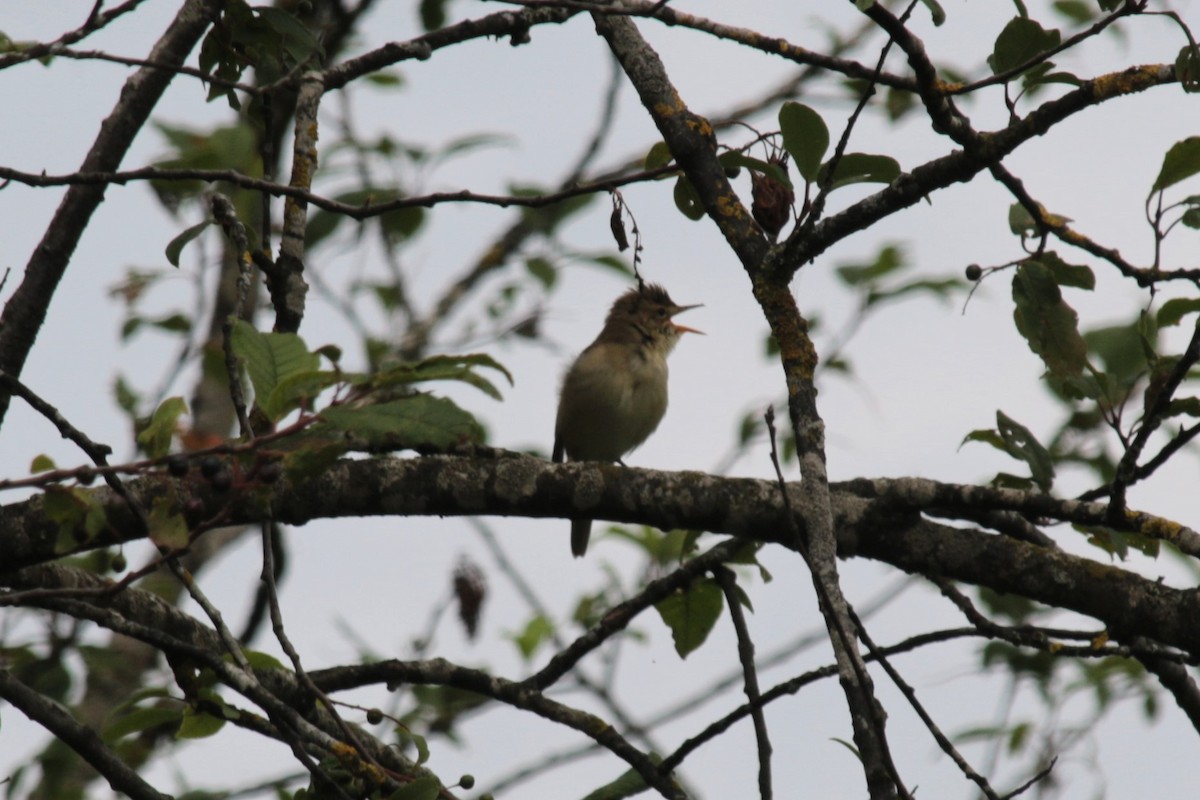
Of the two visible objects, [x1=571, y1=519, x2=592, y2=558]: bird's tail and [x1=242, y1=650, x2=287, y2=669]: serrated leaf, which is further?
[x1=571, y1=519, x2=592, y2=558]: bird's tail

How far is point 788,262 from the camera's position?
301 cm

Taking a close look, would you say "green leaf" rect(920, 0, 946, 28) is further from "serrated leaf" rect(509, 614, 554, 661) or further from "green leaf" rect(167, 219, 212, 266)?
"serrated leaf" rect(509, 614, 554, 661)

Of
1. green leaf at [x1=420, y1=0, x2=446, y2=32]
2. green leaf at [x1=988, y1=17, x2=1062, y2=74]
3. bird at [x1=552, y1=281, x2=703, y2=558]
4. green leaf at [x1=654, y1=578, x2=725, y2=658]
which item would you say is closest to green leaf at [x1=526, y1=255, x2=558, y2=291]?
bird at [x1=552, y1=281, x2=703, y2=558]

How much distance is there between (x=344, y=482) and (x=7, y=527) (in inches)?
29.7

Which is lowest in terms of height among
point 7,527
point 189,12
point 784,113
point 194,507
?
point 194,507

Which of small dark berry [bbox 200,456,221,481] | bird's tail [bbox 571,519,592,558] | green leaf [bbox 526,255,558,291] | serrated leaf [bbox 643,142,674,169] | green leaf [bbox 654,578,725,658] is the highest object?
Result: green leaf [bbox 526,255,558,291]

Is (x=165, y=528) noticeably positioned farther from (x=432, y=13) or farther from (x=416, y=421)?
(x=432, y=13)

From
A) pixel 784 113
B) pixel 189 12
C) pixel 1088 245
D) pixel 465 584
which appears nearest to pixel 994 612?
pixel 465 584

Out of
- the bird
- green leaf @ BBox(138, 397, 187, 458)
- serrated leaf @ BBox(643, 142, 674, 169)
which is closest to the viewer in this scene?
green leaf @ BBox(138, 397, 187, 458)

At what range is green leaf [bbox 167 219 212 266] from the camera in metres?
3.55

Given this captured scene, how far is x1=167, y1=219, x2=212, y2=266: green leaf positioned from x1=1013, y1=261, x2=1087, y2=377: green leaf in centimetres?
202

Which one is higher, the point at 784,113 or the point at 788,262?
the point at 784,113

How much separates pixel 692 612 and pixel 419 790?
4.56ft

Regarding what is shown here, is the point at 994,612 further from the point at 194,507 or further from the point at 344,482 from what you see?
the point at 194,507
